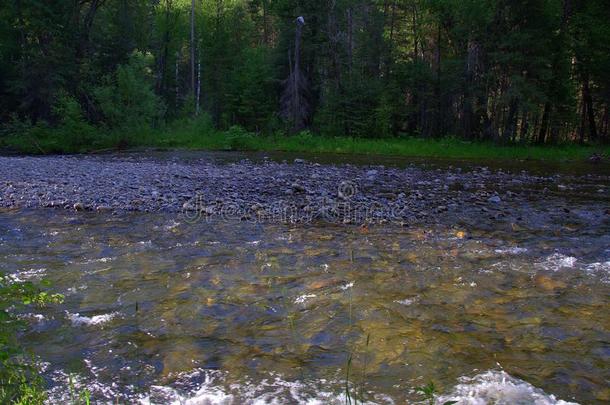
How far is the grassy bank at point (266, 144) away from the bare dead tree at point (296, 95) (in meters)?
4.04

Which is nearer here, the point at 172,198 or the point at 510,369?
the point at 510,369

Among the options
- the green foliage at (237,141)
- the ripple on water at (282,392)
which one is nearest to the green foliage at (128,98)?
the green foliage at (237,141)

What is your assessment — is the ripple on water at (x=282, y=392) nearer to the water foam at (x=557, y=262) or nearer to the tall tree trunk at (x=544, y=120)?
the water foam at (x=557, y=262)

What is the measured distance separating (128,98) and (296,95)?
42.5ft

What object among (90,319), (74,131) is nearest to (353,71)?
(74,131)

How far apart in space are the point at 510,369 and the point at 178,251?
5206mm

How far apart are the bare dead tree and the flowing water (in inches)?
1128

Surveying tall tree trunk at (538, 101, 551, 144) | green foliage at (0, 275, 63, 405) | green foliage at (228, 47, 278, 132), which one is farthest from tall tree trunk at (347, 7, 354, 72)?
green foliage at (0, 275, 63, 405)

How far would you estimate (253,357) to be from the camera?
4441 mm

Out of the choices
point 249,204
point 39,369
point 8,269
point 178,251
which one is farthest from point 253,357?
point 249,204

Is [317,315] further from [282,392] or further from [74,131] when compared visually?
[74,131]

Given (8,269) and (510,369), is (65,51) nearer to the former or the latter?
(8,269)

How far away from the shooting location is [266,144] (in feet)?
101

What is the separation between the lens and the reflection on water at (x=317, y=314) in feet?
13.3
